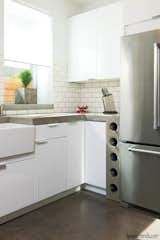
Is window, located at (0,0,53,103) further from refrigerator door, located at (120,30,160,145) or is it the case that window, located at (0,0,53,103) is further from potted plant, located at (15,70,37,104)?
refrigerator door, located at (120,30,160,145)

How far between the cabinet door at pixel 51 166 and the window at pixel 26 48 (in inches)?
33.4

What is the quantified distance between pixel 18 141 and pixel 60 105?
57.2 inches

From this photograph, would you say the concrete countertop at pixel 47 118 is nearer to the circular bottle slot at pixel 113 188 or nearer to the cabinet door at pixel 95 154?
the cabinet door at pixel 95 154

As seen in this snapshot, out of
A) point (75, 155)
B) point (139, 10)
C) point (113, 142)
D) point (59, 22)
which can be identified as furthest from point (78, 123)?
point (59, 22)

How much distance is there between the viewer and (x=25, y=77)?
124 inches

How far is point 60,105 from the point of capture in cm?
354

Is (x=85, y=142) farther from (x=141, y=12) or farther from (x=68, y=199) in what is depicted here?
(x=141, y=12)

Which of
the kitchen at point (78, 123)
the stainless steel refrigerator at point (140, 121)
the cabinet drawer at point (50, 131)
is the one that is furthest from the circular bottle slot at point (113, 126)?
the cabinet drawer at point (50, 131)

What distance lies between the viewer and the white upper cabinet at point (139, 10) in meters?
Result: 2.54

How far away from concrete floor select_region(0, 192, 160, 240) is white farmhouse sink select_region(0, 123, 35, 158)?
2.05ft

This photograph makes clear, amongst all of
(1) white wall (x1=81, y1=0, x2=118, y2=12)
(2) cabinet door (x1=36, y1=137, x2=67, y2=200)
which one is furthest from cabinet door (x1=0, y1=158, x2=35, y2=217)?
(1) white wall (x1=81, y1=0, x2=118, y2=12)

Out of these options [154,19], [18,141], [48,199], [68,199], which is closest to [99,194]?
[68,199]

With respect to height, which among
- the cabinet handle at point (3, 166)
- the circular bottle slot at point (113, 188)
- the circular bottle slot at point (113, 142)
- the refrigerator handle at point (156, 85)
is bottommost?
the circular bottle slot at point (113, 188)

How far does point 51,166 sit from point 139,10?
185 cm
